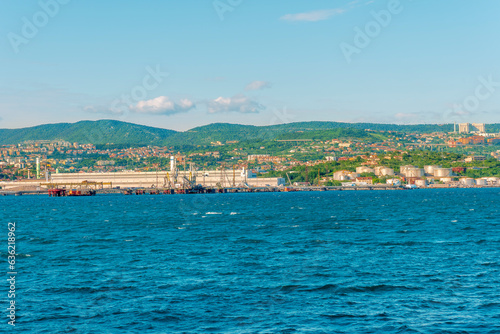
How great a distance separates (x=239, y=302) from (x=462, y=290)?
13129mm

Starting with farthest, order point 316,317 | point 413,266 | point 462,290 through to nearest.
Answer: point 413,266, point 462,290, point 316,317

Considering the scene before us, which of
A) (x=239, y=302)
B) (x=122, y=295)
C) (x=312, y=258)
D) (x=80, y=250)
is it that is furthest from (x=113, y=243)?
(x=239, y=302)

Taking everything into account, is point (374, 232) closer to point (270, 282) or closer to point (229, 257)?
point (229, 257)

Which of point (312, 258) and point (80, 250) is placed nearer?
point (312, 258)

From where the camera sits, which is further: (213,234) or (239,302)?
(213,234)

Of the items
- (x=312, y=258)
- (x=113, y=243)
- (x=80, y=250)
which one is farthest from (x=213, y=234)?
(x=312, y=258)

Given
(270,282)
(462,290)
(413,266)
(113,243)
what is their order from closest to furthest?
(462,290) < (270,282) < (413,266) < (113,243)

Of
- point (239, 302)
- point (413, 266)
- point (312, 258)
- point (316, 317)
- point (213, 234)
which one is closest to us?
point (316, 317)

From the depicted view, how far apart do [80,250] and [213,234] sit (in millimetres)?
16935

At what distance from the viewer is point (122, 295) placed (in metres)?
33.0

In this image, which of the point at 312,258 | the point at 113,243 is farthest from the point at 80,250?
the point at 312,258

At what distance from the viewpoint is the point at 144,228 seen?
251 ft

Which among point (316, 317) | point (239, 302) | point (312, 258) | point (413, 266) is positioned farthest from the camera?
point (312, 258)

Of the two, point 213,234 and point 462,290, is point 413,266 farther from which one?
point 213,234
